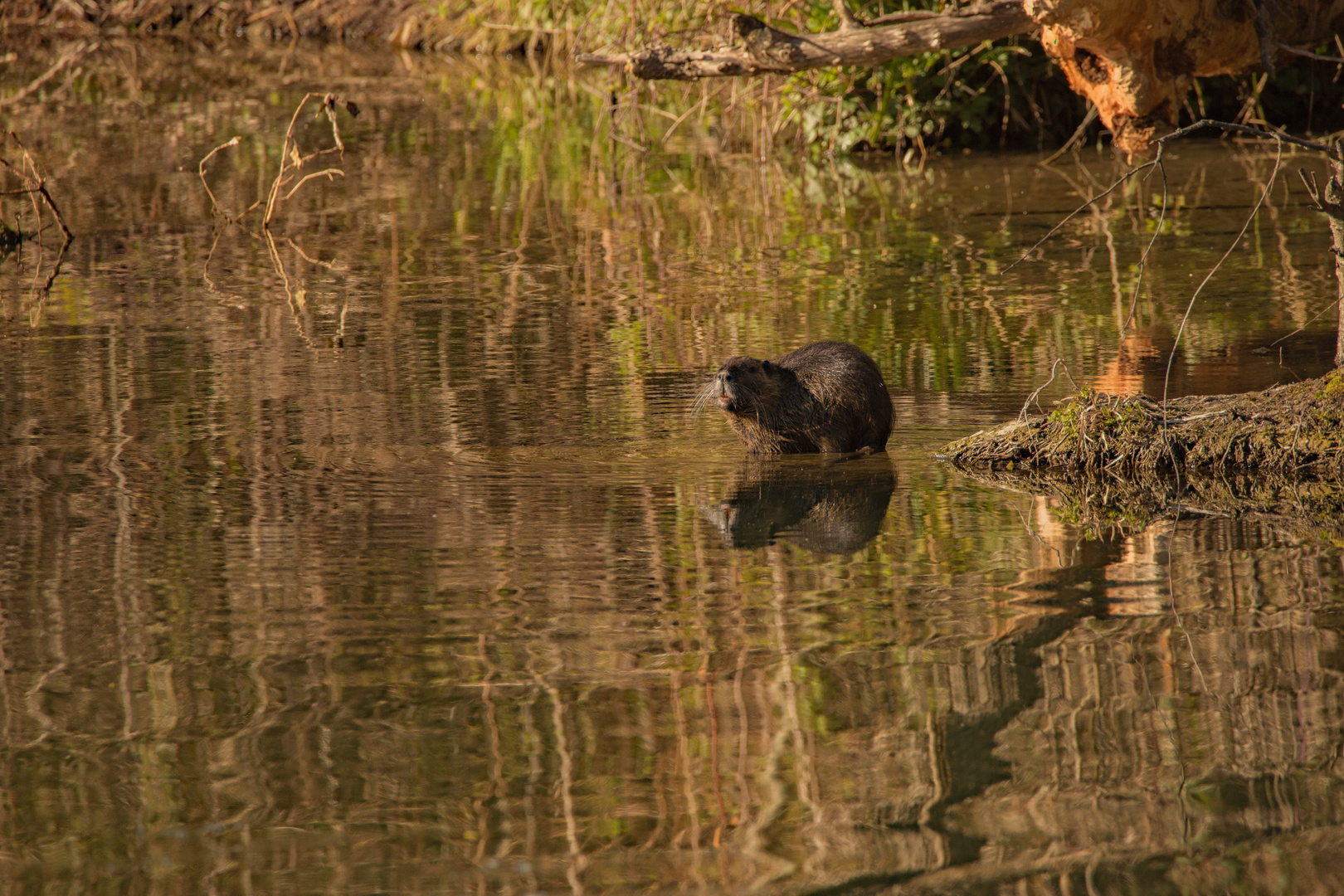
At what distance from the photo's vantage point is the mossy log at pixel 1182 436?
6.48 meters

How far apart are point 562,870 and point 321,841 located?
561 millimetres

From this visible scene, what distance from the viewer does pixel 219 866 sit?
11.7 feet

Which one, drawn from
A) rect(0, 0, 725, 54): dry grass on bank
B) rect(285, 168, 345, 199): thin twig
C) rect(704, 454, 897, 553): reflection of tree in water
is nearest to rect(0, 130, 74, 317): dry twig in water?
rect(285, 168, 345, 199): thin twig

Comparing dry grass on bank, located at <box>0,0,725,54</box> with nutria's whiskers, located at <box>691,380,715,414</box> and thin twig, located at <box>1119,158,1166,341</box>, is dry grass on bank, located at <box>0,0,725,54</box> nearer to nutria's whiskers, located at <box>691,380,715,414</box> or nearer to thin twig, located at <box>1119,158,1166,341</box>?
thin twig, located at <box>1119,158,1166,341</box>

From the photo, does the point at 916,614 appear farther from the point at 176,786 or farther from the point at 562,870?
the point at 176,786

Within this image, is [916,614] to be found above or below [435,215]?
below

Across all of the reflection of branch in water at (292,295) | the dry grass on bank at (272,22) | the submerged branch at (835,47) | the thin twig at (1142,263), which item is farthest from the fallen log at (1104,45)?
the dry grass on bank at (272,22)

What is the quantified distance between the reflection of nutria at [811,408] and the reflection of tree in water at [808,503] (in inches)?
3.6

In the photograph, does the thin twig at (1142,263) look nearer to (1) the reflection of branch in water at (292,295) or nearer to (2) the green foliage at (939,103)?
(1) the reflection of branch in water at (292,295)

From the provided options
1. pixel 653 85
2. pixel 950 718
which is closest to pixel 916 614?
pixel 950 718

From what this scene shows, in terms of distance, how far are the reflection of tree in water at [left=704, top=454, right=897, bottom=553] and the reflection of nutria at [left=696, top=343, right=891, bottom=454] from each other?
9cm

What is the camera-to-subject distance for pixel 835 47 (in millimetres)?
8750

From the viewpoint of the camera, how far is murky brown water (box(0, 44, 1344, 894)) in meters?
3.69

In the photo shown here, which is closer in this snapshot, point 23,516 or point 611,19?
point 23,516
